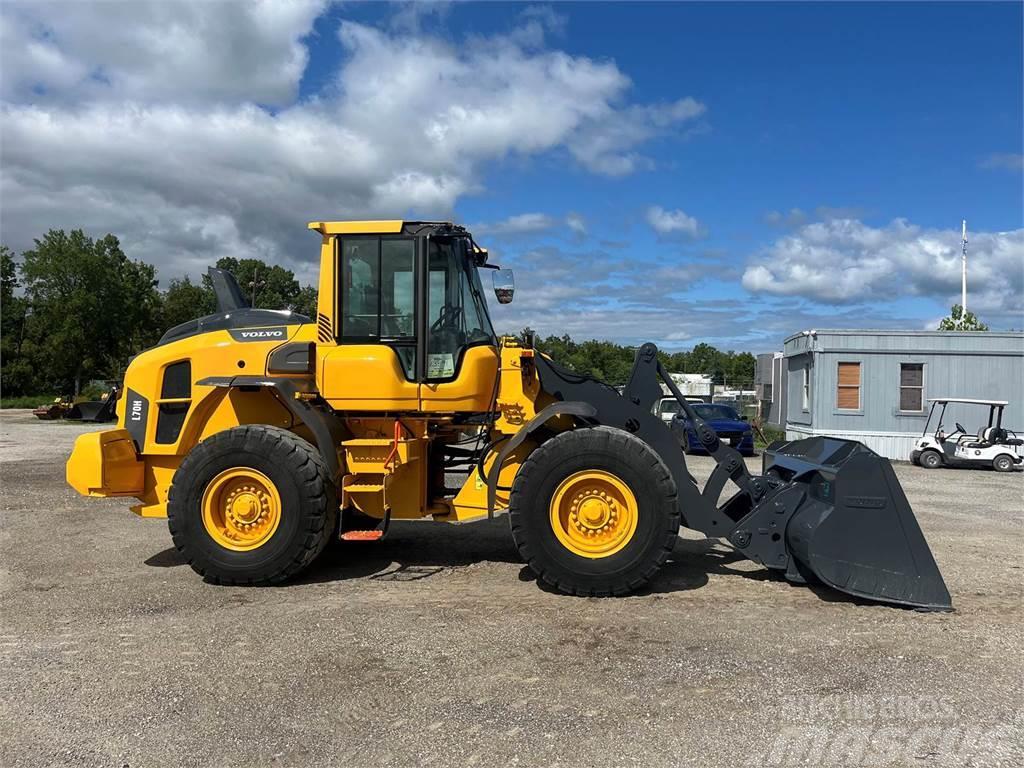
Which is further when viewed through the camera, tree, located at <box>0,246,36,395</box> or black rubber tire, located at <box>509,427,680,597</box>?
tree, located at <box>0,246,36,395</box>

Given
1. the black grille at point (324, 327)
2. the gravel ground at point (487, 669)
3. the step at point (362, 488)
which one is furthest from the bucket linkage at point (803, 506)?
the black grille at point (324, 327)

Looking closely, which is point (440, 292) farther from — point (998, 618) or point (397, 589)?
point (998, 618)

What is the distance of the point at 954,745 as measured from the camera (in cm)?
326

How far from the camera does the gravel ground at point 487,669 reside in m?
3.27

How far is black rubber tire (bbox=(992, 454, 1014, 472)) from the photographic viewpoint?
16.3m

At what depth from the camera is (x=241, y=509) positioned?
5602 mm

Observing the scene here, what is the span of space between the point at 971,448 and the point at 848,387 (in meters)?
3.57

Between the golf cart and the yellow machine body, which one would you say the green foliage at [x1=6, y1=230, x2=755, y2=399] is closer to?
the golf cart

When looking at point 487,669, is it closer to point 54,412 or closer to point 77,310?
point 54,412

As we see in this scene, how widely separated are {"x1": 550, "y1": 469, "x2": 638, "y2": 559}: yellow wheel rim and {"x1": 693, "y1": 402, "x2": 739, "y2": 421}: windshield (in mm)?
14347

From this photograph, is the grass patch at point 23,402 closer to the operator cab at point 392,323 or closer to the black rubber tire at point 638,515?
the operator cab at point 392,323

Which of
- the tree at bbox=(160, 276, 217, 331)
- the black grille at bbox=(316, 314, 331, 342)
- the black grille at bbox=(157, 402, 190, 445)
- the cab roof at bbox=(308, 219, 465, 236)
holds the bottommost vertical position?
the black grille at bbox=(157, 402, 190, 445)

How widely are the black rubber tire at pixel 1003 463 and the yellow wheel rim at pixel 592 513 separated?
15.0 meters

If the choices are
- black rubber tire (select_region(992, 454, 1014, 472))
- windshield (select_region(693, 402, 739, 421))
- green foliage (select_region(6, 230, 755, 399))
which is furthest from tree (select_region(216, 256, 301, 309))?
black rubber tire (select_region(992, 454, 1014, 472))
